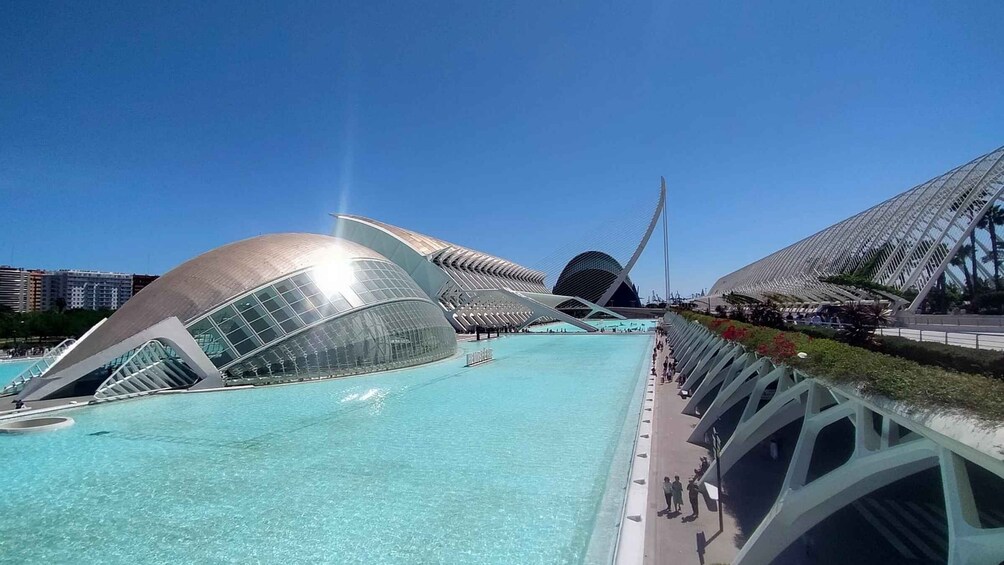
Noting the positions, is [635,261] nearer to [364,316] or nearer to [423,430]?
[364,316]

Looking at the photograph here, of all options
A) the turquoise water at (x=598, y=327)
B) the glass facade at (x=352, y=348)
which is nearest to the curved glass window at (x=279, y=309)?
the glass facade at (x=352, y=348)

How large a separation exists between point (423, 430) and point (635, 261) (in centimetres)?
6881

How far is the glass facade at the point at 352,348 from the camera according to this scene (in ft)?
66.0

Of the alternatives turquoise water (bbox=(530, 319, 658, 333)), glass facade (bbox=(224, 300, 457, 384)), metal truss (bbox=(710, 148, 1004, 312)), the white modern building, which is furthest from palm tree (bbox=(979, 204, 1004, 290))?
glass facade (bbox=(224, 300, 457, 384))

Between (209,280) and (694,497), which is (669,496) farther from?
(209,280)

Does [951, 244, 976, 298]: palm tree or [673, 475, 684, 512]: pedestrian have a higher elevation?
[951, 244, 976, 298]: palm tree

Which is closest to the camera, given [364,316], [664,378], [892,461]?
[892,461]

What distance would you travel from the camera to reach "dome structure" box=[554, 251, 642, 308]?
338 ft

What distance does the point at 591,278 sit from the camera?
105750 millimetres

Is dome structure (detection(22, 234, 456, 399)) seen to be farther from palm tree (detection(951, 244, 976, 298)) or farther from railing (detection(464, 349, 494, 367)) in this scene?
palm tree (detection(951, 244, 976, 298))

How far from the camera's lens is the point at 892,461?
15.5ft

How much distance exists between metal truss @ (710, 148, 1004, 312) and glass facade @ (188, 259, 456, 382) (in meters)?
34.4

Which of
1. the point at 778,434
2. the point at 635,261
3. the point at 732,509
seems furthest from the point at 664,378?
the point at 635,261

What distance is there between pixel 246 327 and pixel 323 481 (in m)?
13.4
